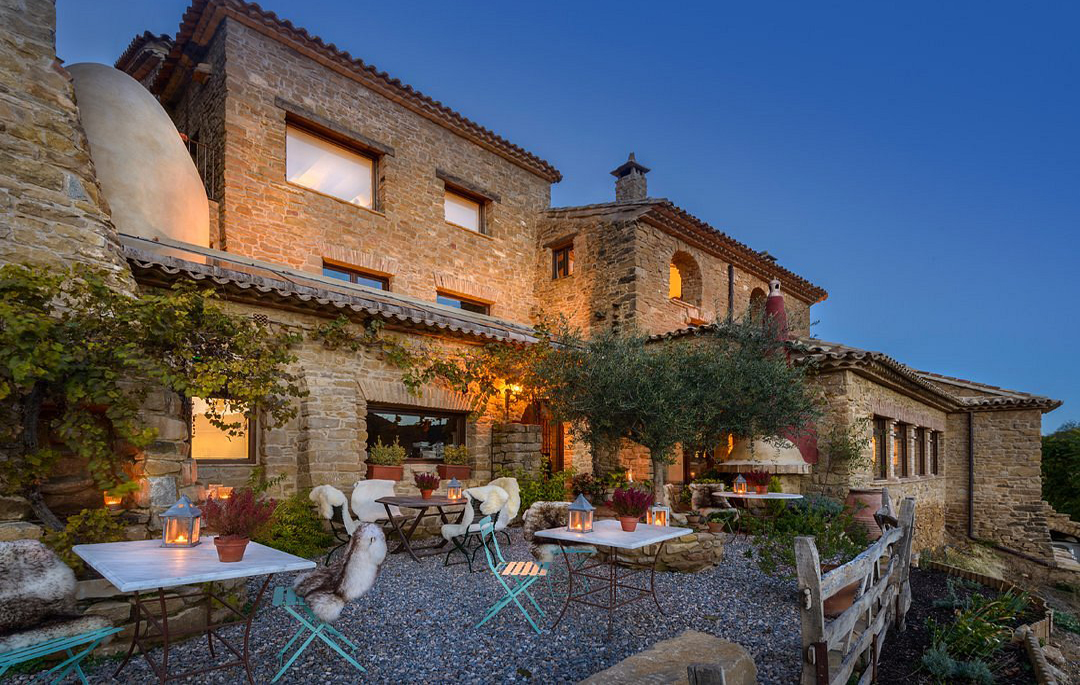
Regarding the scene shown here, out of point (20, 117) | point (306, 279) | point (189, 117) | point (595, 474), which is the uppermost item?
point (189, 117)

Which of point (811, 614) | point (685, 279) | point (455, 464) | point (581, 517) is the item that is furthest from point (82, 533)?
point (685, 279)

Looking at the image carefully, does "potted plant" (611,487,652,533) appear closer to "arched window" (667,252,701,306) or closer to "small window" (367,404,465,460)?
"small window" (367,404,465,460)

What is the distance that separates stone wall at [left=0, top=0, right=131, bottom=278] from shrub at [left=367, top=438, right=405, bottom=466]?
3747mm

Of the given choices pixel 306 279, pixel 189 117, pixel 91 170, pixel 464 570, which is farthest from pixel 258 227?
pixel 464 570

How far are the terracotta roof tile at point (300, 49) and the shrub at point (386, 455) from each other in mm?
7182

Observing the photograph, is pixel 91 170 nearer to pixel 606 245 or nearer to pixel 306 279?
pixel 306 279

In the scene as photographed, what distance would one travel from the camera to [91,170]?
16.3 ft

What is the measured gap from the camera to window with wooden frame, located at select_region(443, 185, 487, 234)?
41.0 feet

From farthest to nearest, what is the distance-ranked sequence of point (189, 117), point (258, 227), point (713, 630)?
1. point (189, 117)
2. point (258, 227)
3. point (713, 630)

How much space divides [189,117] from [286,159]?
2076 mm

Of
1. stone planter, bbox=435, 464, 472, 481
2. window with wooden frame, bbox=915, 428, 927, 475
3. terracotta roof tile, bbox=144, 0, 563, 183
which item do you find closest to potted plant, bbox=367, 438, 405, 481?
stone planter, bbox=435, 464, 472, 481

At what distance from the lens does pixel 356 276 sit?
35.7 feet

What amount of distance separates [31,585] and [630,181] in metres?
13.4

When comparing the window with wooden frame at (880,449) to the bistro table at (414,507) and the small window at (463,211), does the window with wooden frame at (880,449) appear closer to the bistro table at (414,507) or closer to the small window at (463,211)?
the bistro table at (414,507)
